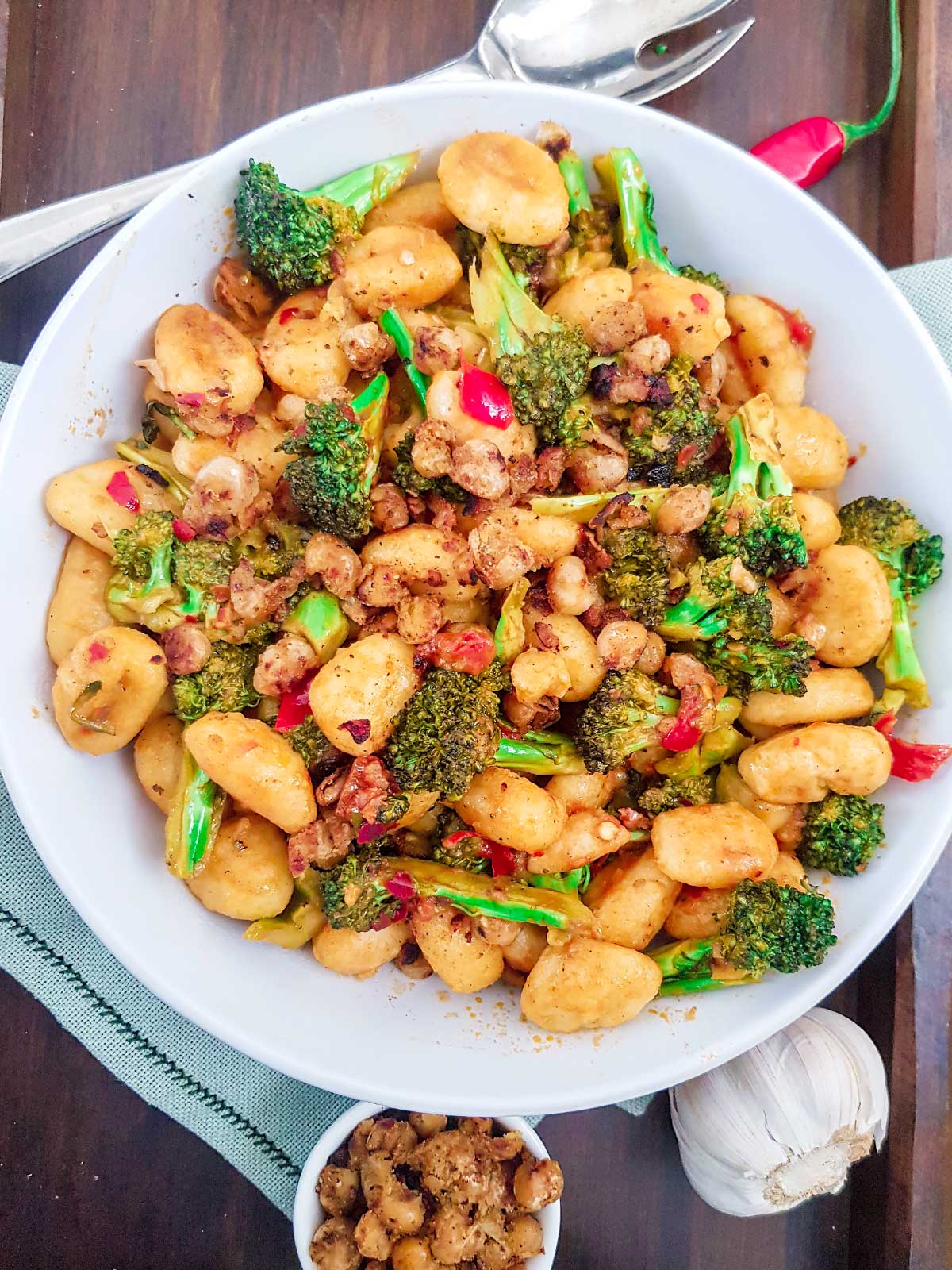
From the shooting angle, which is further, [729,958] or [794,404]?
[794,404]

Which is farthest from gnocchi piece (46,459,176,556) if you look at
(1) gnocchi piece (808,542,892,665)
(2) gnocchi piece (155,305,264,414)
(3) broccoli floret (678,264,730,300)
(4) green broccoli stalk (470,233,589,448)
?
(1) gnocchi piece (808,542,892,665)

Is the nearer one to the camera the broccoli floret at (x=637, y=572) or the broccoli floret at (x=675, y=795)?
the broccoli floret at (x=637, y=572)

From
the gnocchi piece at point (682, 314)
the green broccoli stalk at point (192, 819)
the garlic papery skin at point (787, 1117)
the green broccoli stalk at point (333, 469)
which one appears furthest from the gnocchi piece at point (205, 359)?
the garlic papery skin at point (787, 1117)

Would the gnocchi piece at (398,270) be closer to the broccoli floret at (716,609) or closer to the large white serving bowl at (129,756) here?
the large white serving bowl at (129,756)

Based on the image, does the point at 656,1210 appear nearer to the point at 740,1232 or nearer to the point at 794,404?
the point at 740,1232

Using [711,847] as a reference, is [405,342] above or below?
above

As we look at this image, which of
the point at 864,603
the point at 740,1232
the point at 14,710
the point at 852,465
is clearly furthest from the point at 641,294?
the point at 740,1232

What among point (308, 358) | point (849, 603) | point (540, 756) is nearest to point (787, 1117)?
point (540, 756)

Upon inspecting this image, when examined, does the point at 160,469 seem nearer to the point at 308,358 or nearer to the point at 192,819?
the point at 308,358
